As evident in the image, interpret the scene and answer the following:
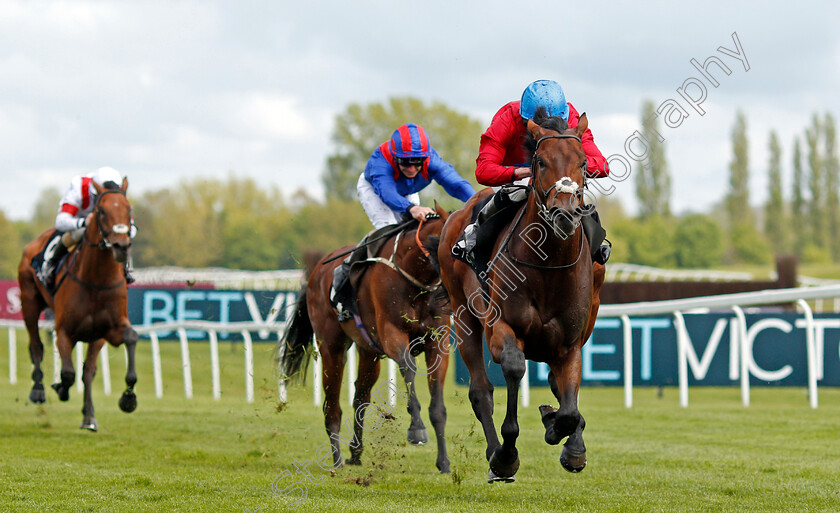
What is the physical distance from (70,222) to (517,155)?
15.2 feet

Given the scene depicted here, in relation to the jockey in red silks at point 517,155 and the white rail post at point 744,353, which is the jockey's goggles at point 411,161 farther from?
the white rail post at point 744,353

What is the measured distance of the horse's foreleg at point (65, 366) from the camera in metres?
7.61

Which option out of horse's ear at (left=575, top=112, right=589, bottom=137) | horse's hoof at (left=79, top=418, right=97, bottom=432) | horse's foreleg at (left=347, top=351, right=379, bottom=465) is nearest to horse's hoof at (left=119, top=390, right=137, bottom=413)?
horse's hoof at (left=79, top=418, right=97, bottom=432)

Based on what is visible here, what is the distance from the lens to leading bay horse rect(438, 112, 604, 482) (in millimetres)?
4059

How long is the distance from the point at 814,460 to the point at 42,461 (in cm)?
489

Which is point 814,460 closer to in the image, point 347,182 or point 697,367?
point 697,367

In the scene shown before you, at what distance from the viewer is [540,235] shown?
4.21m

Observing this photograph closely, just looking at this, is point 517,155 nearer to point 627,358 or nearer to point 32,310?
point 627,358

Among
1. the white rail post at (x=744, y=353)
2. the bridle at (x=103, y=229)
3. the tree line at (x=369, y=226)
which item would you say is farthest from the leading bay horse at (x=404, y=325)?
the tree line at (x=369, y=226)

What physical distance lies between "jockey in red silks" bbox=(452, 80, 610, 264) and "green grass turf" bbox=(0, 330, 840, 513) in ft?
3.29

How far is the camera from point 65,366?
766cm

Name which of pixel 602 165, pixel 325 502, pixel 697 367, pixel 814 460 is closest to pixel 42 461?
pixel 325 502

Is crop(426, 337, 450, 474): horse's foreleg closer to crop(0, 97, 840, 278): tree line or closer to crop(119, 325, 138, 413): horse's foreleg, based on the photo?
crop(119, 325, 138, 413): horse's foreleg

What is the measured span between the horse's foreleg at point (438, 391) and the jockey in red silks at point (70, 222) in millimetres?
3153
